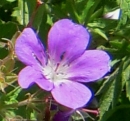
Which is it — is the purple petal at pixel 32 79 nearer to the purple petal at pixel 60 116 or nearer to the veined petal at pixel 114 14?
the purple petal at pixel 60 116

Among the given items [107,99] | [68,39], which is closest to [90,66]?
[68,39]

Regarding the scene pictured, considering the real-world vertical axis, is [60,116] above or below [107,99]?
above

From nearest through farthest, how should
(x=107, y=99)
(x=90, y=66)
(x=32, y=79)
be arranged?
1. (x=32, y=79)
2. (x=90, y=66)
3. (x=107, y=99)

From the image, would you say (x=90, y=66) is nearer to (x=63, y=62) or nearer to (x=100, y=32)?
(x=63, y=62)

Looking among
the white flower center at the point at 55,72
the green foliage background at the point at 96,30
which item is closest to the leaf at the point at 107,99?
the green foliage background at the point at 96,30

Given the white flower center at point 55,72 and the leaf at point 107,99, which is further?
the leaf at point 107,99

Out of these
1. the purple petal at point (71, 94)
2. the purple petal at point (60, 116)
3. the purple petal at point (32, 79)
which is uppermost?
the purple petal at point (32, 79)

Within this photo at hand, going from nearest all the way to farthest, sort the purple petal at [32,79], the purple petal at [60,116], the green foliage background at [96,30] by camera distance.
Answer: the purple petal at [32,79], the purple petal at [60,116], the green foliage background at [96,30]
